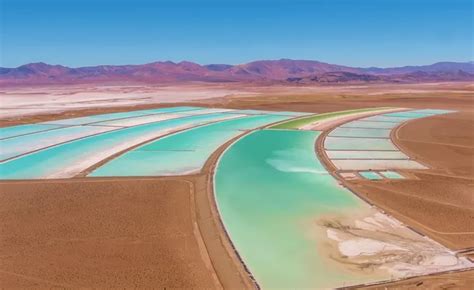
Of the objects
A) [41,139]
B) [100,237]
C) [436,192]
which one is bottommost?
[100,237]

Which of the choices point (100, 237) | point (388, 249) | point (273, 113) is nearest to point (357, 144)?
point (388, 249)

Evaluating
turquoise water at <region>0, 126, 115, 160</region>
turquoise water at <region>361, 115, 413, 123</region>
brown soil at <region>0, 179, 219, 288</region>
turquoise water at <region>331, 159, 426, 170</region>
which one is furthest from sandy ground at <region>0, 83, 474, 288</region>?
turquoise water at <region>361, 115, 413, 123</region>

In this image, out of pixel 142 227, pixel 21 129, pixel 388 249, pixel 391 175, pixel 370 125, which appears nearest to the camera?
pixel 388 249

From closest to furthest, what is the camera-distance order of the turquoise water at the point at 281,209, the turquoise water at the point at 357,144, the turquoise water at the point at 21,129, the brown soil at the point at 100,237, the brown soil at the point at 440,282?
the brown soil at the point at 440,282, the brown soil at the point at 100,237, the turquoise water at the point at 281,209, the turquoise water at the point at 357,144, the turquoise water at the point at 21,129

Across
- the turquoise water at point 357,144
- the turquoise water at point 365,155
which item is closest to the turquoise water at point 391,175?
the turquoise water at point 365,155

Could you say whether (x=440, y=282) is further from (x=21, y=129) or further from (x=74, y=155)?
(x=21, y=129)

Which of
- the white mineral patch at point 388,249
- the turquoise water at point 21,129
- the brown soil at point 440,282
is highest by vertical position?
the turquoise water at point 21,129

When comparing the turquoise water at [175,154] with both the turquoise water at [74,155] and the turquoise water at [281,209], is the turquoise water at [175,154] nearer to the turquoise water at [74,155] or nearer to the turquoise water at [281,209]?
the turquoise water at [74,155]
